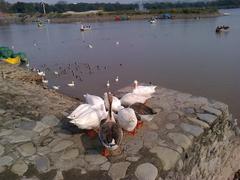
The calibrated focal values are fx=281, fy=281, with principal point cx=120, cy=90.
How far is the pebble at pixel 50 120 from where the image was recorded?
5266 mm

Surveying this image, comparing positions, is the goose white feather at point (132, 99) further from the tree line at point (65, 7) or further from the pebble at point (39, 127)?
the tree line at point (65, 7)

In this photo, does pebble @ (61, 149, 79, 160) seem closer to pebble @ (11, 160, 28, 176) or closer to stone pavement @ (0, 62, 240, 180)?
stone pavement @ (0, 62, 240, 180)

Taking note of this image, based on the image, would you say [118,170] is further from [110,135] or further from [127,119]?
[127,119]

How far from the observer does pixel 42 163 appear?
13.8ft

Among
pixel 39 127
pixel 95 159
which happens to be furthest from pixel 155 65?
pixel 95 159

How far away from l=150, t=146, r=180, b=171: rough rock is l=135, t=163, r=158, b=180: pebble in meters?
0.20

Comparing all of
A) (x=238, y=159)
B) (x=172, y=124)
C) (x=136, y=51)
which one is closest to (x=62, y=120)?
(x=172, y=124)

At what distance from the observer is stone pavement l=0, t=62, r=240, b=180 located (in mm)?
4066

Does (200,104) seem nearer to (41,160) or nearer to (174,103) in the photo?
(174,103)

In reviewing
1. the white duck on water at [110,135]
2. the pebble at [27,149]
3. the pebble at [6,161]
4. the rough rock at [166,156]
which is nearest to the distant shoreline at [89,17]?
the rough rock at [166,156]

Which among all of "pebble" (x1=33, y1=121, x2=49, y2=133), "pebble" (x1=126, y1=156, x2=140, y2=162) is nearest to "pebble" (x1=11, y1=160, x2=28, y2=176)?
"pebble" (x1=33, y1=121, x2=49, y2=133)

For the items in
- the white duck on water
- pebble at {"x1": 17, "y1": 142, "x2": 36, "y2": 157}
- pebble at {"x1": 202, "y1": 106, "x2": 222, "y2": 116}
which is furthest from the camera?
pebble at {"x1": 202, "y1": 106, "x2": 222, "y2": 116}

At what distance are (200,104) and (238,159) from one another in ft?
6.91

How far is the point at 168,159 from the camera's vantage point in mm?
4270
